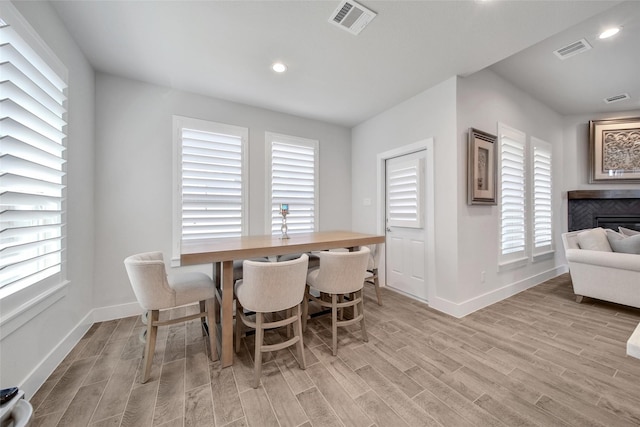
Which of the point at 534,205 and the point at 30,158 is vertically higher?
the point at 30,158

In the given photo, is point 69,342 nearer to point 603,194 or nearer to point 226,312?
point 226,312

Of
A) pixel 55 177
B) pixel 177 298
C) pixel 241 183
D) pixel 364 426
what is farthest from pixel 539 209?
pixel 55 177

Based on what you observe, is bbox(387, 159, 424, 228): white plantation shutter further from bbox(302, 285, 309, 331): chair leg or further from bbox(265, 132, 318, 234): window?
bbox(302, 285, 309, 331): chair leg

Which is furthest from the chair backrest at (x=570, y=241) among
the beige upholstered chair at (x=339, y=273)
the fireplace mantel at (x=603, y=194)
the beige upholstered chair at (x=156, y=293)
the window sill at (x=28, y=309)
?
the window sill at (x=28, y=309)

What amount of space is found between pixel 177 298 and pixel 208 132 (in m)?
2.24

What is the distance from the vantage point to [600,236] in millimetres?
2984

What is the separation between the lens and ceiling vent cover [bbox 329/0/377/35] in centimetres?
176

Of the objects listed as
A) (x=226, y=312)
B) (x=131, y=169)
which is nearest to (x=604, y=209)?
(x=226, y=312)

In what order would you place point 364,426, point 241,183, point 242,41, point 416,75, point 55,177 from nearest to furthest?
point 364,426 < point 55,177 < point 242,41 < point 416,75 < point 241,183

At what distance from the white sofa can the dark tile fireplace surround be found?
1.86m

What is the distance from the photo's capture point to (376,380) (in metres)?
1.67

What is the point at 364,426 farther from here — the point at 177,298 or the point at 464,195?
the point at 464,195

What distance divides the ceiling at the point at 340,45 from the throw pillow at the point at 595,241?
2.09 meters

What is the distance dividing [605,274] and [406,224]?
7.57 feet
